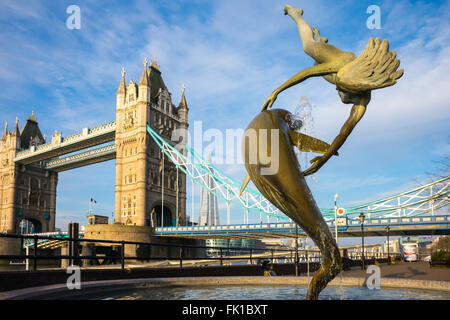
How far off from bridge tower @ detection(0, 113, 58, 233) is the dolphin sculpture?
255 ft

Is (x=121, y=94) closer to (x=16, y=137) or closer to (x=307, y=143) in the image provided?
(x=16, y=137)

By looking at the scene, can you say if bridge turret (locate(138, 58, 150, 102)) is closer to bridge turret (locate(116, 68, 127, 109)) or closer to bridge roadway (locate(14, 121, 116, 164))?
bridge turret (locate(116, 68, 127, 109))

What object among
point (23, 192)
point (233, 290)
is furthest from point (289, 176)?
point (23, 192)

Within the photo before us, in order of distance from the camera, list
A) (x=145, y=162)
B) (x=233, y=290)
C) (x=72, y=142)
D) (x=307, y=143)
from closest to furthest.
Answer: (x=307, y=143) < (x=233, y=290) < (x=145, y=162) < (x=72, y=142)

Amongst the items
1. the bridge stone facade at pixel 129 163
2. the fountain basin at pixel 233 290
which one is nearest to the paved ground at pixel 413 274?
the fountain basin at pixel 233 290

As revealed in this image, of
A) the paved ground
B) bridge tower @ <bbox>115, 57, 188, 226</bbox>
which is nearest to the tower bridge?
bridge tower @ <bbox>115, 57, 188, 226</bbox>

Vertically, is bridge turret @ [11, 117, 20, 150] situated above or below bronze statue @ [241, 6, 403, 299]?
above

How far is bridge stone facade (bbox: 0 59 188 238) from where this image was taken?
56438mm

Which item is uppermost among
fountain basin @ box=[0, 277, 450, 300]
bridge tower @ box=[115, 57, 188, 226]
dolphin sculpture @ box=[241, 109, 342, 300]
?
bridge tower @ box=[115, 57, 188, 226]

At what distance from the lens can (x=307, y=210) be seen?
13.4 ft

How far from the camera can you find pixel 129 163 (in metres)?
58.4

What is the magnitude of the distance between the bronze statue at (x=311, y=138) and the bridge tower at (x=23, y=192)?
77719mm

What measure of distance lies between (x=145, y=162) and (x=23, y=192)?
1319 inches

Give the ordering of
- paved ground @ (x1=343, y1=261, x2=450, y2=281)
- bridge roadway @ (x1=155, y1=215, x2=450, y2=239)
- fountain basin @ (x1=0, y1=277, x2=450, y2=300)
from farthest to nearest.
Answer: bridge roadway @ (x1=155, y1=215, x2=450, y2=239)
paved ground @ (x1=343, y1=261, x2=450, y2=281)
fountain basin @ (x1=0, y1=277, x2=450, y2=300)
